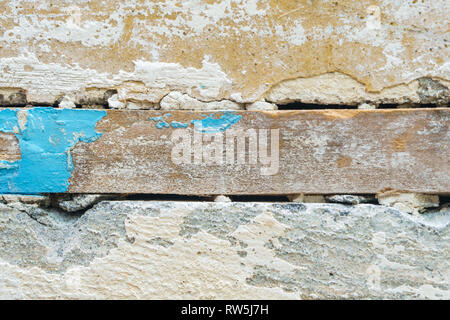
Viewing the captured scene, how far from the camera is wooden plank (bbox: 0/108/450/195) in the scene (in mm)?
1284

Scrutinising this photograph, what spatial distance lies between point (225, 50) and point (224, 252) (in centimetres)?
74

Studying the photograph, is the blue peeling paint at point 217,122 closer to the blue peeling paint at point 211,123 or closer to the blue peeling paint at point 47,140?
the blue peeling paint at point 211,123

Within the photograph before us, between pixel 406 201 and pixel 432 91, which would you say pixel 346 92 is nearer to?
pixel 432 91

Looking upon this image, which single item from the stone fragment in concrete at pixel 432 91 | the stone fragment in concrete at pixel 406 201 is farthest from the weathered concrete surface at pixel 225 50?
the stone fragment in concrete at pixel 406 201

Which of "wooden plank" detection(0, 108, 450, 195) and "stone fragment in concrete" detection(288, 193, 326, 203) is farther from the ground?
"wooden plank" detection(0, 108, 450, 195)

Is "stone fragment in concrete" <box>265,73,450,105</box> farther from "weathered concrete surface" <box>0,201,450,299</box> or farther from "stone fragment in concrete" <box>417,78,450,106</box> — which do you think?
"weathered concrete surface" <box>0,201,450,299</box>

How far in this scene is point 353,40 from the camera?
4.28ft

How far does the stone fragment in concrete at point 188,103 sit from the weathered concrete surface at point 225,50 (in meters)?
0.02

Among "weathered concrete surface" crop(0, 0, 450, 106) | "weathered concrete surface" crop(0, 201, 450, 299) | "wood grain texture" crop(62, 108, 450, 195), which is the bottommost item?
"weathered concrete surface" crop(0, 201, 450, 299)

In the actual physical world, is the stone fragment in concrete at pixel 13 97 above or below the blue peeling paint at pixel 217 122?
above

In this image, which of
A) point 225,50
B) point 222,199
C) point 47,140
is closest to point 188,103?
point 225,50

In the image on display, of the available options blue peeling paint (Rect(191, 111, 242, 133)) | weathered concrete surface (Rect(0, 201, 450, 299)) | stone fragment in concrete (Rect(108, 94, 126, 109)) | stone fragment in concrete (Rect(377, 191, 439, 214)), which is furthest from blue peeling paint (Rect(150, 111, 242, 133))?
stone fragment in concrete (Rect(377, 191, 439, 214))

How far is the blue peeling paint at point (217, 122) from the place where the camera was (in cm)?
131

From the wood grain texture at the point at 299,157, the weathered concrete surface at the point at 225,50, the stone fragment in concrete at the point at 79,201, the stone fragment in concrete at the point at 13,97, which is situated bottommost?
the stone fragment in concrete at the point at 79,201
